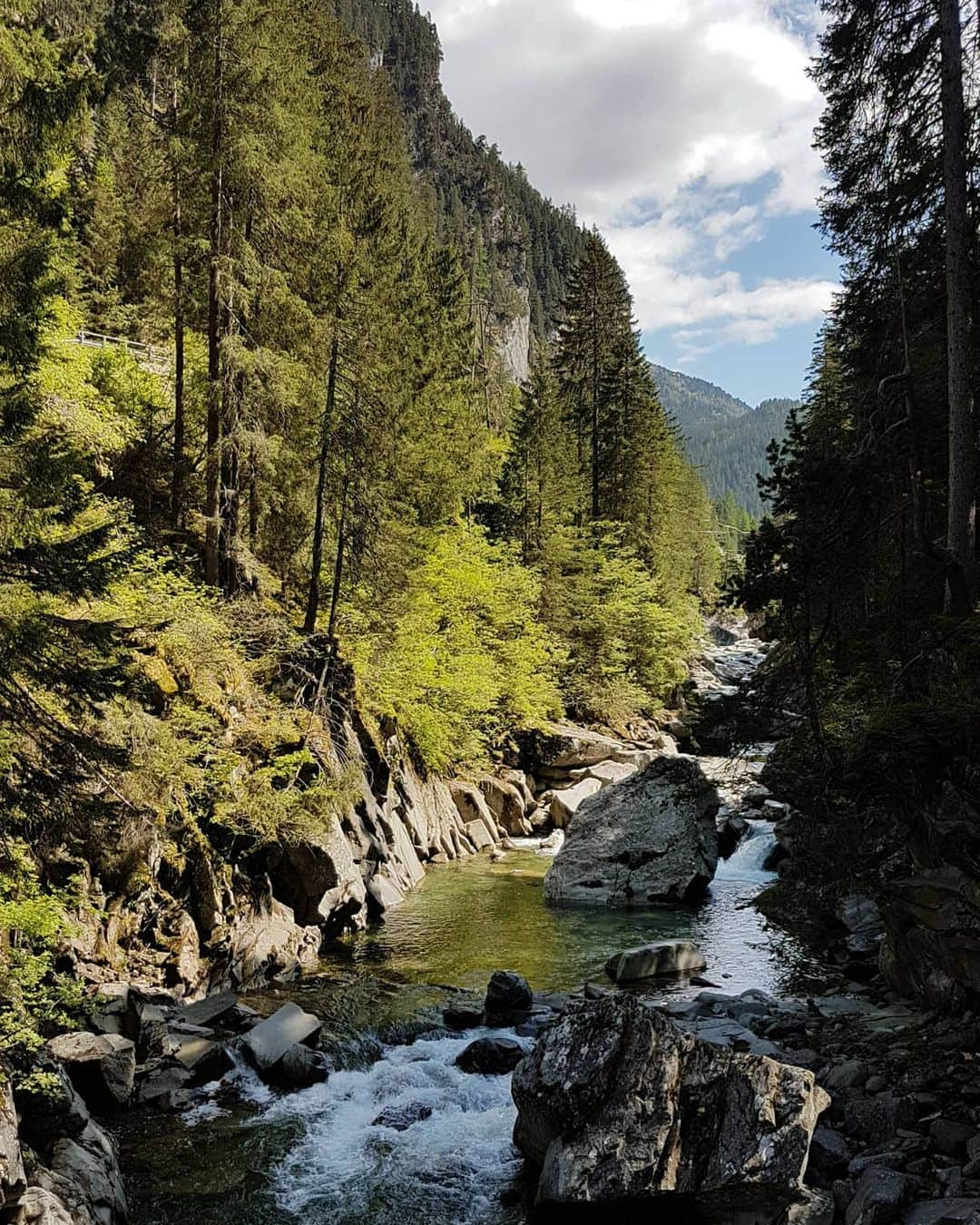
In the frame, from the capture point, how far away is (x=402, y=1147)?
8.95 metres

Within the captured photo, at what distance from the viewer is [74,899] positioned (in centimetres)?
→ 970

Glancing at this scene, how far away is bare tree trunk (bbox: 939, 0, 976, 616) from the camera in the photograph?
9.54 metres

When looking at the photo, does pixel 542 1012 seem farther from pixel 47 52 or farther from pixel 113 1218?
pixel 47 52

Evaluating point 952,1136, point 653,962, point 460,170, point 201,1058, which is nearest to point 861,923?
point 653,962

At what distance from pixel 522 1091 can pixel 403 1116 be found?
2.19m

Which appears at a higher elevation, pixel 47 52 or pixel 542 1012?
pixel 47 52

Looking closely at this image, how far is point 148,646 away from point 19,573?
6378 millimetres

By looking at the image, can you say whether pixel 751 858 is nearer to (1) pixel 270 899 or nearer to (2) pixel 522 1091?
(1) pixel 270 899

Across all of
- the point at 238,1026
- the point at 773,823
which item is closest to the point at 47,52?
the point at 238,1026

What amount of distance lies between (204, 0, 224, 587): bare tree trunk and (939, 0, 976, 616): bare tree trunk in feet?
43.8

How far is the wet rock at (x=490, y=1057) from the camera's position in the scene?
1049cm

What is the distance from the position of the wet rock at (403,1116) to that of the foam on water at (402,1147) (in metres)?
0.02

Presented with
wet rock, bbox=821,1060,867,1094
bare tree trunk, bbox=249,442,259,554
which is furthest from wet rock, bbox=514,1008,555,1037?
bare tree trunk, bbox=249,442,259,554

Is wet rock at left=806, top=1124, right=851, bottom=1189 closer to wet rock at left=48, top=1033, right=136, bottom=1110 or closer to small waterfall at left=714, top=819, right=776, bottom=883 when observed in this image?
wet rock at left=48, top=1033, right=136, bottom=1110
